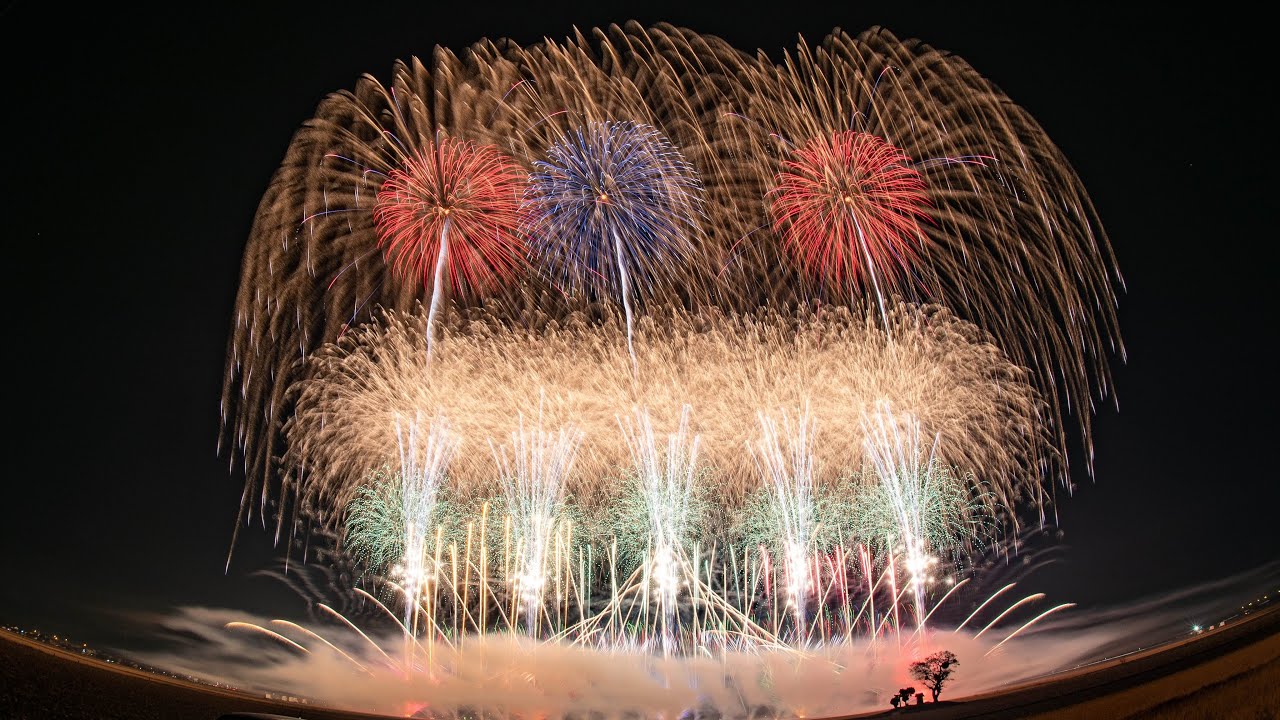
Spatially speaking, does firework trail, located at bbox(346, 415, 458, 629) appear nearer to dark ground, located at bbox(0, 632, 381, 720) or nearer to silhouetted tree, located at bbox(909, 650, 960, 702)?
dark ground, located at bbox(0, 632, 381, 720)

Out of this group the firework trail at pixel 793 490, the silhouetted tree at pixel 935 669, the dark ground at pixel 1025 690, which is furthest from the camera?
the silhouetted tree at pixel 935 669

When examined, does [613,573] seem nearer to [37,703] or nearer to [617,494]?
[617,494]

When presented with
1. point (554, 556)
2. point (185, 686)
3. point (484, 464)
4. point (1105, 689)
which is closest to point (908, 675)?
point (1105, 689)

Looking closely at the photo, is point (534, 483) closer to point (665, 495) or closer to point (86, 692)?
point (665, 495)

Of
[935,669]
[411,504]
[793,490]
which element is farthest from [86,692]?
[935,669]

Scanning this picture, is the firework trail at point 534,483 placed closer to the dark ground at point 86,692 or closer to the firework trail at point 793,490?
the firework trail at point 793,490

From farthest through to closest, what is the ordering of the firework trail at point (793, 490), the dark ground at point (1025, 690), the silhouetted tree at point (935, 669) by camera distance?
the silhouetted tree at point (935, 669) < the firework trail at point (793, 490) < the dark ground at point (1025, 690)

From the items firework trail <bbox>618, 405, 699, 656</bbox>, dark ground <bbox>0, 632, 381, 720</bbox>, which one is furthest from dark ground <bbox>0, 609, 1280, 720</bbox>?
firework trail <bbox>618, 405, 699, 656</bbox>

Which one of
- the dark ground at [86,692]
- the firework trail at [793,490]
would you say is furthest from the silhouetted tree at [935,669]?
the dark ground at [86,692]
